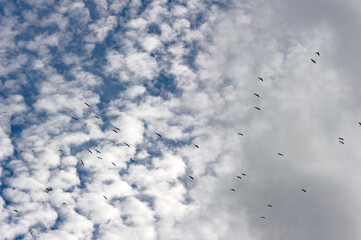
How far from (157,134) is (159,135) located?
39.2 inches

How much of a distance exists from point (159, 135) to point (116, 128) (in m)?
7.99

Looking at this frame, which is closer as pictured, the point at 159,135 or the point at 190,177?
the point at 159,135

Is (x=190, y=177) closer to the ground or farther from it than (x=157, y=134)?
closer to the ground

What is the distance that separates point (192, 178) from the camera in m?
46.6

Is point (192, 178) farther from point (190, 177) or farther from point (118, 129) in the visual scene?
point (118, 129)

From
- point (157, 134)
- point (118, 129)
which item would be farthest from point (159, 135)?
point (118, 129)

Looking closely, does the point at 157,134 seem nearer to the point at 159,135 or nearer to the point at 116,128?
the point at 159,135

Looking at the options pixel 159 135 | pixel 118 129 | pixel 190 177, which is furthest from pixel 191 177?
pixel 118 129

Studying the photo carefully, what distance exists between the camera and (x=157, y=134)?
44.3 meters

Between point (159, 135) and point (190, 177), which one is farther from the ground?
point (159, 135)

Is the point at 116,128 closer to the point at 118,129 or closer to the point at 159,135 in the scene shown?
the point at 118,129

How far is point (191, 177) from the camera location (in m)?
46.8

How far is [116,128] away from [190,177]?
15.3 m

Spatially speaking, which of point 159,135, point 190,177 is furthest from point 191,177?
point 159,135
